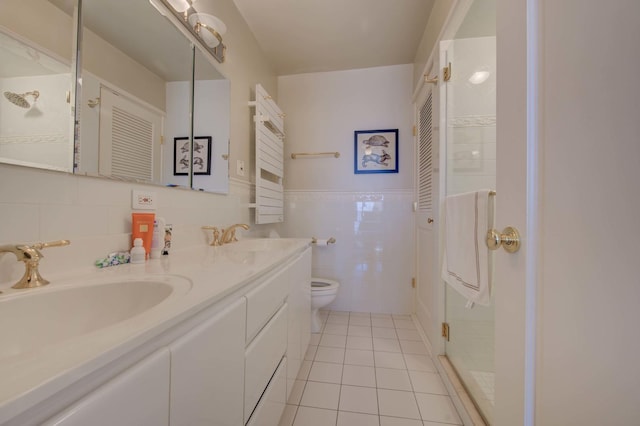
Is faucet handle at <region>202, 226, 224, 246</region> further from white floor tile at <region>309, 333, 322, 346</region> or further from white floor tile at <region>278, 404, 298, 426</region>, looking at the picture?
white floor tile at <region>309, 333, 322, 346</region>

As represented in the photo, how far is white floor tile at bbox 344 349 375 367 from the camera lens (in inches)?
62.0

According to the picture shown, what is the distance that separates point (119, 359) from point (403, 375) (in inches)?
61.7

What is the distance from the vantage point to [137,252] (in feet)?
2.87

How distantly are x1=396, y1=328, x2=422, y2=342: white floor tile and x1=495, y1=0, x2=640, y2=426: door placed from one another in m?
1.32

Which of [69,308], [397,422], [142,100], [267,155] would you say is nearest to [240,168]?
[267,155]

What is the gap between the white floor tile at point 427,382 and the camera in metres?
1.34

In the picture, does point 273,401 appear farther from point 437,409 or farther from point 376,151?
point 376,151

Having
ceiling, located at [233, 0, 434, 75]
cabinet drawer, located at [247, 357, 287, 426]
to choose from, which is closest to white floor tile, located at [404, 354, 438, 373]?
cabinet drawer, located at [247, 357, 287, 426]

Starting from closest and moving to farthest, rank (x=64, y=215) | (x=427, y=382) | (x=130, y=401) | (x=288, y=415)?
(x=130, y=401), (x=64, y=215), (x=288, y=415), (x=427, y=382)

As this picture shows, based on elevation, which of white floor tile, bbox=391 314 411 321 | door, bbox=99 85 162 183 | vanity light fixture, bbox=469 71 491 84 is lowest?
white floor tile, bbox=391 314 411 321

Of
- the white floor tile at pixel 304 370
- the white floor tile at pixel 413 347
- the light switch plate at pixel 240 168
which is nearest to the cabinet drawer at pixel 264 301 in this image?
the white floor tile at pixel 304 370

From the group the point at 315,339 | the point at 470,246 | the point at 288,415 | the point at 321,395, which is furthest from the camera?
the point at 315,339

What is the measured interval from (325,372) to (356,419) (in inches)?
14.3

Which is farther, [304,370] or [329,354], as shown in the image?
[329,354]
